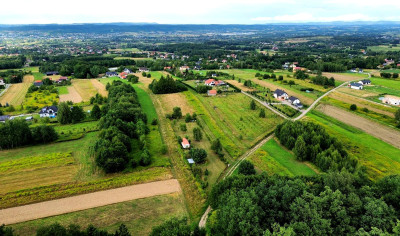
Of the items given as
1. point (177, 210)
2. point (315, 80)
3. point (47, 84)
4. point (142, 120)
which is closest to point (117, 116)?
point (142, 120)

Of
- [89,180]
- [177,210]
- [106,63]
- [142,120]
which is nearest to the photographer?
Result: [177,210]

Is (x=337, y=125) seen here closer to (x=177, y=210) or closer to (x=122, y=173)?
(x=177, y=210)

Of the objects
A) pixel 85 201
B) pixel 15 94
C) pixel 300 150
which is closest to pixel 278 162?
pixel 300 150

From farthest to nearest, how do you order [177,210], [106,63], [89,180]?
[106,63], [89,180], [177,210]

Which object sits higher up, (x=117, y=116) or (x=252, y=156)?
(x=117, y=116)

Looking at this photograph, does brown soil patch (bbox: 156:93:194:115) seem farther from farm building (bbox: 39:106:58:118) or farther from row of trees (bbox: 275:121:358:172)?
farm building (bbox: 39:106:58:118)

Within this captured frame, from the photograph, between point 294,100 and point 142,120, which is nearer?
point 142,120

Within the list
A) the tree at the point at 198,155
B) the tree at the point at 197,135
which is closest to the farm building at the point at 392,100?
the tree at the point at 197,135
